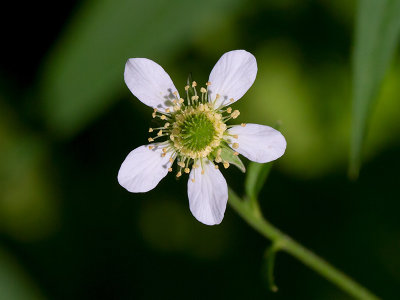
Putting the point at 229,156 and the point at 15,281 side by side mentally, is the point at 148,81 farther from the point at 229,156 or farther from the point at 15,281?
the point at 15,281

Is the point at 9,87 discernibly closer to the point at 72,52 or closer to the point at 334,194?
the point at 72,52

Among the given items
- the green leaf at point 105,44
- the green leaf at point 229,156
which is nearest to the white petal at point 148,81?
the green leaf at point 229,156

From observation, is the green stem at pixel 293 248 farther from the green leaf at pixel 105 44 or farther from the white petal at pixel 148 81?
the green leaf at pixel 105 44

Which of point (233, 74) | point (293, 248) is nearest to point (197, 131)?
point (233, 74)

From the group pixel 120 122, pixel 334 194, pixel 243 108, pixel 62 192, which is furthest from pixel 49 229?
pixel 334 194

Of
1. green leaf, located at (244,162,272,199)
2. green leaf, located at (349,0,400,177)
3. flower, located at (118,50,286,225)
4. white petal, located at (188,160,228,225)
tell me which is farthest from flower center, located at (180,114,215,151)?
green leaf, located at (349,0,400,177)
